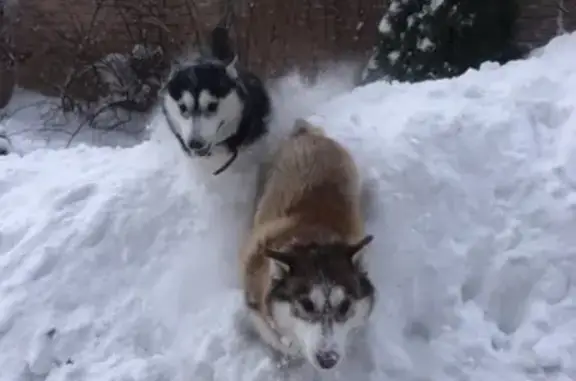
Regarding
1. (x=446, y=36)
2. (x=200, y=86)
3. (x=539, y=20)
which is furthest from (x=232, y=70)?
(x=539, y=20)

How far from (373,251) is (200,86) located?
134 cm

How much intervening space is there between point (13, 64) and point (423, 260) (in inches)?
294

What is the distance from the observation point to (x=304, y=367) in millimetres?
4062

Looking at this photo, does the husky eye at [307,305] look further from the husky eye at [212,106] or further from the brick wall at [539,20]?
the brick wall at [539,20]

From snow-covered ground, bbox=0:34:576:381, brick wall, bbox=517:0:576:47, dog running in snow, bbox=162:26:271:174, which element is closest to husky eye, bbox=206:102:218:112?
dog running in snow, bbox=162:26:271:174

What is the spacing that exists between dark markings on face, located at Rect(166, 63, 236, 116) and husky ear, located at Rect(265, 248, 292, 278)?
1429 mm

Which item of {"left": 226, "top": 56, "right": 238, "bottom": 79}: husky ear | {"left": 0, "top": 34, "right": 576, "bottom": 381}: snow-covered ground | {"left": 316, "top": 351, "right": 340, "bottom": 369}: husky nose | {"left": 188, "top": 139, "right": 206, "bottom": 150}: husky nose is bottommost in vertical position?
{"left": 0, "top": 34, "right": 576, "bottom": 381}: snow-covered ground

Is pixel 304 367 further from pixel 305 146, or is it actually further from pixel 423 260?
pixel 305 146

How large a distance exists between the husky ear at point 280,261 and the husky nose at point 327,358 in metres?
0.40

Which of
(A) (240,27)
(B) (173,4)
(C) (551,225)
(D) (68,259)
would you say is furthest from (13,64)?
(C) (551,225)

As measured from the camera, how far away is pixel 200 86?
4949mm

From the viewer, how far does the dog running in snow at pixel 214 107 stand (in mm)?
4891

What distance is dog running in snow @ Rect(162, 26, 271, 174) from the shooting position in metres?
4.89

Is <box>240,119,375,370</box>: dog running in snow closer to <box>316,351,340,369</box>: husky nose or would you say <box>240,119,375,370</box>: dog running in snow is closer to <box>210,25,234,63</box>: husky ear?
<box>316,351,340,369</box>: husky nose
